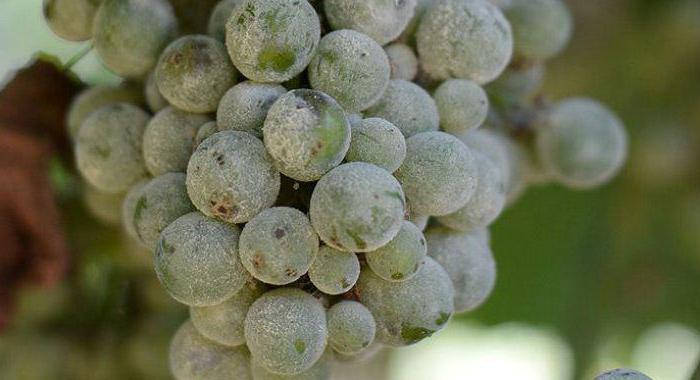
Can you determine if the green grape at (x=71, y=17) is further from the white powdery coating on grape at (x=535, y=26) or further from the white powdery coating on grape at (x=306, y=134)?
the white powdery coating on grape at (x=535, y=26)

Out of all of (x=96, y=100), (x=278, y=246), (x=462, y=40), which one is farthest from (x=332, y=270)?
(x=96, y=100)

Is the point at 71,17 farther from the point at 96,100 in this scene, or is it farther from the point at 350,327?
the point at 350,327

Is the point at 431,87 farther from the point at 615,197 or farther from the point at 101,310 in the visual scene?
the point at 615,197

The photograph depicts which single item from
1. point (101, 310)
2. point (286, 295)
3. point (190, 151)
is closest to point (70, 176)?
point (101, 310)

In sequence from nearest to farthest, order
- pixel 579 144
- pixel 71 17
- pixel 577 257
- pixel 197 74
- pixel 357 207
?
pixel 357 207 → pixel 197 74 → pixel 71 17 → pixel 579 144 → pixel 577 257

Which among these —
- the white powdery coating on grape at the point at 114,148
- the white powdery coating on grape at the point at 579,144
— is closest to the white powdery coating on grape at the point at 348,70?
the white powdery coating on grape at the point at 114,148

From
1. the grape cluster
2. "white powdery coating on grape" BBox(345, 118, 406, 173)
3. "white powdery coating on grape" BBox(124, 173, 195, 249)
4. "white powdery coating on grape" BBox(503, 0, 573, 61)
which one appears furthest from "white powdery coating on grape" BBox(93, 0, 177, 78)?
"white powdery coating on grape" BBox(503, 0, 573, 61)
